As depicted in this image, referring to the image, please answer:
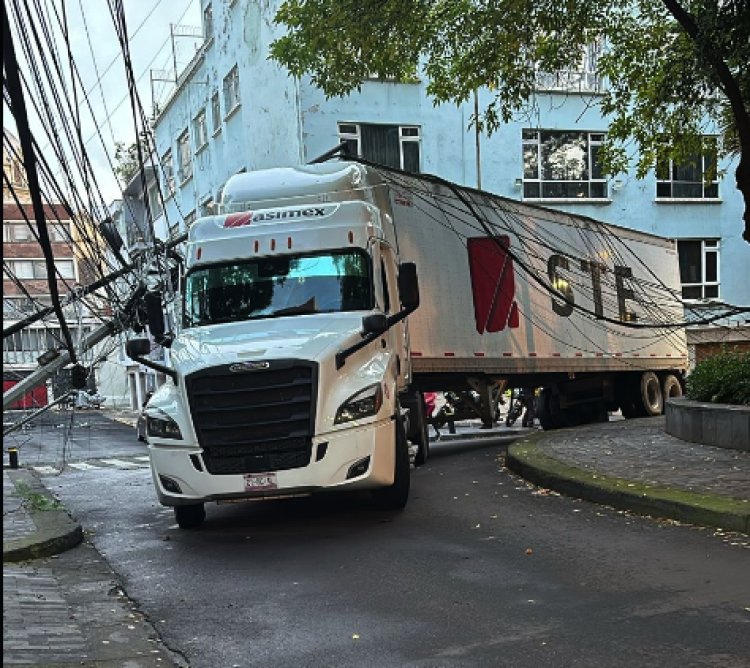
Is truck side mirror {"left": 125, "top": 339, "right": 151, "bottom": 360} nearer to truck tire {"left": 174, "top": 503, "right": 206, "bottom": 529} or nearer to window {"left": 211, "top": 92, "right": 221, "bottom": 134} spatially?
truck tire {"left": 174, "top": 503, "right": 206, "bottom": 529}

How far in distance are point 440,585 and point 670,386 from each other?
1705cm

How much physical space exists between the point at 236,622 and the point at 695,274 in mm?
27667

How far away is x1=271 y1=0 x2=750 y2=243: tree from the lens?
13102mm

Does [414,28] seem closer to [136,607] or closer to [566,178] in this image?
[136,607]

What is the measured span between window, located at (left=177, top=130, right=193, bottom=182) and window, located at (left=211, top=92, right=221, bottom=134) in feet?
12.3

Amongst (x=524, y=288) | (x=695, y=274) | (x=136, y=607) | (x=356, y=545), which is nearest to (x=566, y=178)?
(x=695, y=274)

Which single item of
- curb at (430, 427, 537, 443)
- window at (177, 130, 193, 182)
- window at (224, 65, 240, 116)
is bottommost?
curb at (430, 427, 537, 443)

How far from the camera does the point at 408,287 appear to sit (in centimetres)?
963

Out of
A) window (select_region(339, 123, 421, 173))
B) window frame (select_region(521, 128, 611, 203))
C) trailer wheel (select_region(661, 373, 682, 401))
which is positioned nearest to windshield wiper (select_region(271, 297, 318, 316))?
trailer wheel (select_region(661, 373, 682, 401))

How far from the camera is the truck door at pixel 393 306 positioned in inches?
403

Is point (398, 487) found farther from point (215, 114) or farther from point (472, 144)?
point (215, 114)

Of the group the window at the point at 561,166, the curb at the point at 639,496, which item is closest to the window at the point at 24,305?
the curb at the point at 639,496

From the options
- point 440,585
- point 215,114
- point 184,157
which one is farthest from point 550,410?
point 184,157

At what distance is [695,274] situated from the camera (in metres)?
30.5
